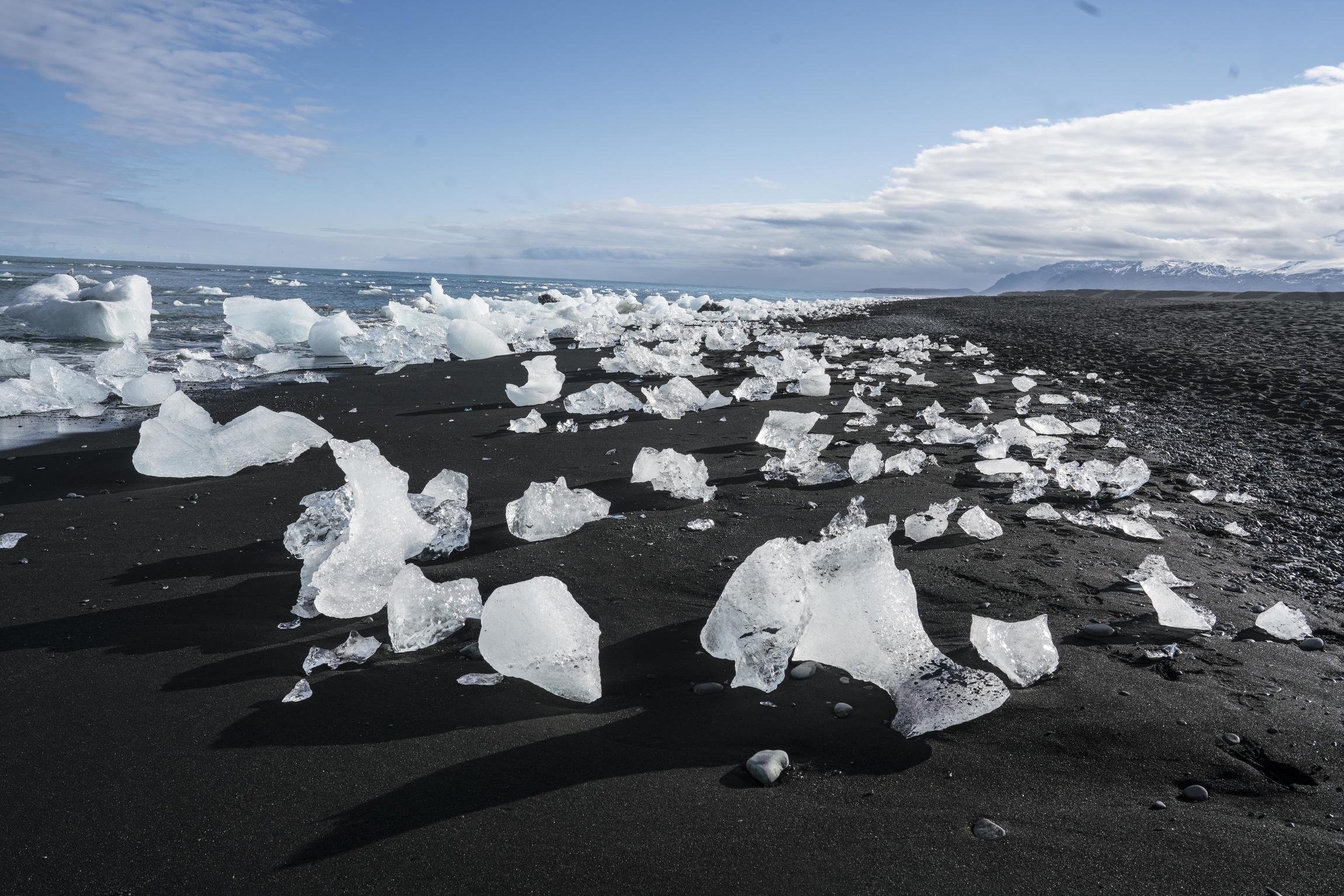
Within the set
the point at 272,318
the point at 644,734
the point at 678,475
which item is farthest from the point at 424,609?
the point at 272,318

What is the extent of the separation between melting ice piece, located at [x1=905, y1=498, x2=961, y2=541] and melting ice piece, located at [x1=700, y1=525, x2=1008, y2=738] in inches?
32.9

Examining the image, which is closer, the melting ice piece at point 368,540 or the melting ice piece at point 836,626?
the melting ice piece at point 836,626

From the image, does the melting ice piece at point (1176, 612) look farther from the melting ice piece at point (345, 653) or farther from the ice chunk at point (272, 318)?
the ice chunk at point (272, 318)

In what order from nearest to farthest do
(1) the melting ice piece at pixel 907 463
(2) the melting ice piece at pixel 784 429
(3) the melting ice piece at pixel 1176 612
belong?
(3) the melting ice piece at pixel 1176 612 < (1) the melting ice piece at pixel 907 463 < (2) the melting ice piece at pixel 784 429

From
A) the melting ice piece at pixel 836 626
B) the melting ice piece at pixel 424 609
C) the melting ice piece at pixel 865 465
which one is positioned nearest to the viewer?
the melting ice piece at pixel 836 626

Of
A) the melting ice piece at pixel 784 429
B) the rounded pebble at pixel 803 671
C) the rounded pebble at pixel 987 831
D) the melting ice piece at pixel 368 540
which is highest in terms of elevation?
the melting ice piece at pixel 784 429

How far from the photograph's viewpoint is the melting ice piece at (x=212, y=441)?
13.0ft

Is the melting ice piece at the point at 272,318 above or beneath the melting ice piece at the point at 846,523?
above

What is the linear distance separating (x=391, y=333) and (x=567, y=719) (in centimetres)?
792

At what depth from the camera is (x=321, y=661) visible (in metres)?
2.08

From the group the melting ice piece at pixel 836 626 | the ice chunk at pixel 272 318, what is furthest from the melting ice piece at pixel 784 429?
the ice chunk at pixel 272 318

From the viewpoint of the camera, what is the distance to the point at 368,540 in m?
2.66

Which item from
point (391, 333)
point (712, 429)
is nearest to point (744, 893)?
point (712, 429)

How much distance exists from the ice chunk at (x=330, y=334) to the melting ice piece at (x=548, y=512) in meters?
8.04
